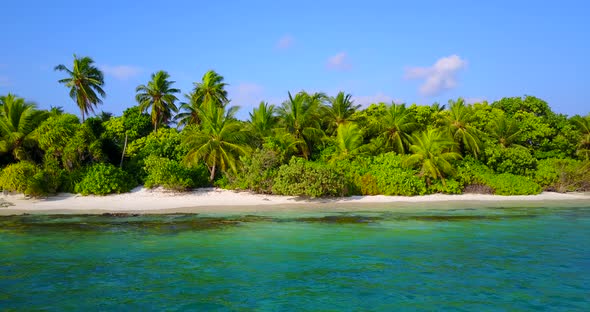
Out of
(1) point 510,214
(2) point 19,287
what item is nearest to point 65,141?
(2) point 19,287

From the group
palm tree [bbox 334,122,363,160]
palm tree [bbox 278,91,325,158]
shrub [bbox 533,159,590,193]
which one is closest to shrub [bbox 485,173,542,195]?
shrub [bbox 533,159,590,193]

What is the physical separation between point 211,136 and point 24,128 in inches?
404

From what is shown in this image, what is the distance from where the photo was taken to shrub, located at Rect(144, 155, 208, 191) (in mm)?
23459

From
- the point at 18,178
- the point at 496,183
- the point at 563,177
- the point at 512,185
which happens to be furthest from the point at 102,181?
the point at 563,177

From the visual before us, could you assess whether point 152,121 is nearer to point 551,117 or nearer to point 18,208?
point 18,208

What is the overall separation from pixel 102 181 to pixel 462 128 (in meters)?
22.5

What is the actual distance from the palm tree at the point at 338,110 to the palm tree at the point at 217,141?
721 centimetres

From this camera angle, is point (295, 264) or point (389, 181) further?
point (389, 181)

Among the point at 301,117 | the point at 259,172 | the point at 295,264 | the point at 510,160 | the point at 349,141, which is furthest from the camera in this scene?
the point at 301,117

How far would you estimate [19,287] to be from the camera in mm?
8703

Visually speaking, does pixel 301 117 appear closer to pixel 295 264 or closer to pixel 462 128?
pixel 462 128

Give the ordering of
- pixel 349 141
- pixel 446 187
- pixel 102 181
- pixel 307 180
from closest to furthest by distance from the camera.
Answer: pixel 307 180
pixel 102 181
pixel 446 187
pixel 349 141

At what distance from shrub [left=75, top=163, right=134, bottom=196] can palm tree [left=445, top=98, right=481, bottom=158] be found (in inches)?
823

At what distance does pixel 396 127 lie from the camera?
29.8m
